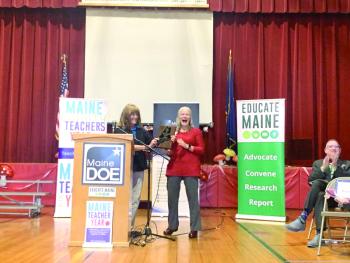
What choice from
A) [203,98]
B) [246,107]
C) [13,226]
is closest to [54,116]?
[203,98]

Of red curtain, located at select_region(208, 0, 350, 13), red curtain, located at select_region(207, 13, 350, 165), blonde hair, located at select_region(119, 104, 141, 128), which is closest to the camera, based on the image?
blonde hair, located at select_region(119, 104, 141, 128)

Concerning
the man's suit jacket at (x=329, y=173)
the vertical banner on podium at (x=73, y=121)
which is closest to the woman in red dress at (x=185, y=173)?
the man's suit jacket at (x=329, y=173)

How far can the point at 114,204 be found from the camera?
395 cm

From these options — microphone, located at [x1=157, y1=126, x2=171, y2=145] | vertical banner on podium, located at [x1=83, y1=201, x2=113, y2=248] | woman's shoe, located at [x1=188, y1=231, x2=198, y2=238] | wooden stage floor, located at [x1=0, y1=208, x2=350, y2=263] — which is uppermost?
microphone, located at [x1=157, y1=126, x2=171, y2=145]

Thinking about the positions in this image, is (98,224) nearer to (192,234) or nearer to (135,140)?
(135,140)

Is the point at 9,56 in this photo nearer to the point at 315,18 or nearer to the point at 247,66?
the point at 247,66

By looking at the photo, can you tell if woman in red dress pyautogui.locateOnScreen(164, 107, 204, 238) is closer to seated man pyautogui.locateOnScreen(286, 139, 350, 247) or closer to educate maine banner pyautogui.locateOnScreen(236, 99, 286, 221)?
seated man pyautogui.locateOnScreen(286, 139, 350, 247)

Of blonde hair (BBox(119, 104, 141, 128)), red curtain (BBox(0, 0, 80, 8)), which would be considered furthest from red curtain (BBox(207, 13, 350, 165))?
blonde hair (BBox(119, 104, 141, 128))

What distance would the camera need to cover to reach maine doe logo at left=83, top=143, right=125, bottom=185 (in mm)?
3969

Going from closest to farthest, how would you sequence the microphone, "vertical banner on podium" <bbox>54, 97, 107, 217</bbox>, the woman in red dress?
the microphone → the woman in red dress → "vertical banner on podium" <bbox>54, 97, 107, 217</bbox>

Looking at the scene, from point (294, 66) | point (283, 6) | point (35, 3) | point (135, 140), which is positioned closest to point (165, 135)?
point (135, 140)

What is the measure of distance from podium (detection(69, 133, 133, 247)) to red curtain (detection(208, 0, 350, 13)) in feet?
16.0

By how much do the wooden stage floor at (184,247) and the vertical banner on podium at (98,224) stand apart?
126mm

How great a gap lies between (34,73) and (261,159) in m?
4.84
